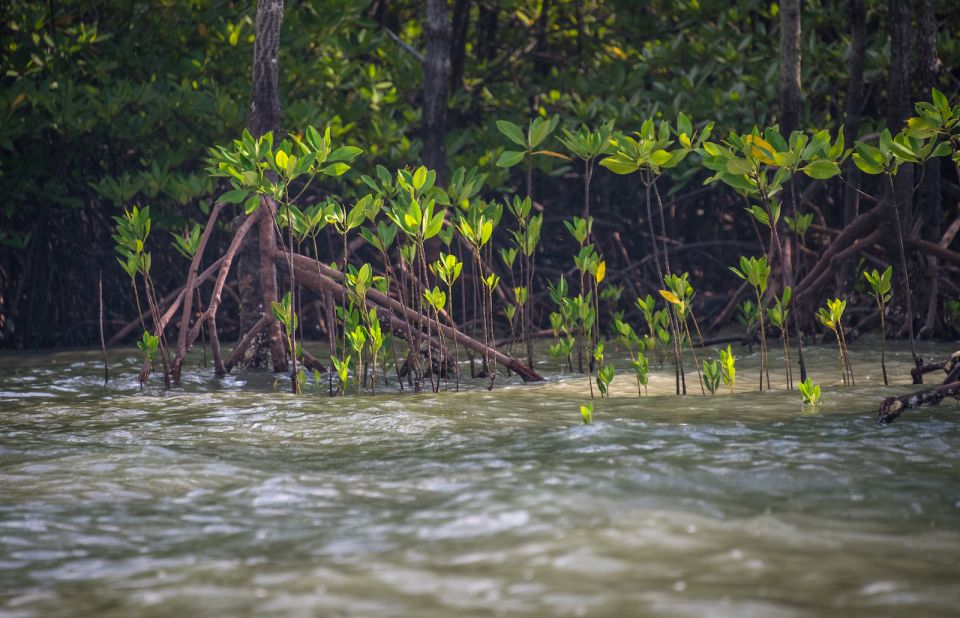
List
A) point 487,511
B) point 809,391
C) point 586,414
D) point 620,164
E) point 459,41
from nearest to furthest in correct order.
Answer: point 487,511
point 586,414
point 809,391
point 620,164
point 459,41

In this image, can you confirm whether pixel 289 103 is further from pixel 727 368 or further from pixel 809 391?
pixel 809 391

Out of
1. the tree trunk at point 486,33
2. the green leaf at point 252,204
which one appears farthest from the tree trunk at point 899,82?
the tree trunk at point 486,33

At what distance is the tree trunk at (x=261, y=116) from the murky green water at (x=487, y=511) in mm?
1723

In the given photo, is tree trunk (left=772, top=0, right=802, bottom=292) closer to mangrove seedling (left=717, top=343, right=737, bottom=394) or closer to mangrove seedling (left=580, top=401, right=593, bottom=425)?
mangrove seedling (left=717, top=343, right=737, bottom=394)

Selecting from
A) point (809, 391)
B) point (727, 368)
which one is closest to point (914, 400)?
point (809, 391)

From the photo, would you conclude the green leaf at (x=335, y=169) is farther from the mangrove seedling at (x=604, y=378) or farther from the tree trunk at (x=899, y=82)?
the tree trunk at (x=899, y=82)

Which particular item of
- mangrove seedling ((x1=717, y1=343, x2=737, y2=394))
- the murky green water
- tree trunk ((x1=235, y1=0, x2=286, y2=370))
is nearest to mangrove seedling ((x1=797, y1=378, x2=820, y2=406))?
the murky green water

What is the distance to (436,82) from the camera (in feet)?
24.5

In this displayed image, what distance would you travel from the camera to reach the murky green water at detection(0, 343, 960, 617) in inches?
81.4

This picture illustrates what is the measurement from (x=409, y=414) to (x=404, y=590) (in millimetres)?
2094

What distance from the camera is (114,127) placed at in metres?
7.48

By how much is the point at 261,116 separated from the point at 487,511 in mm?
3894

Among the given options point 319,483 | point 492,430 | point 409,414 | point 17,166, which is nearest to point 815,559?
point 319,483

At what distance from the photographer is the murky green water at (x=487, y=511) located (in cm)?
207
